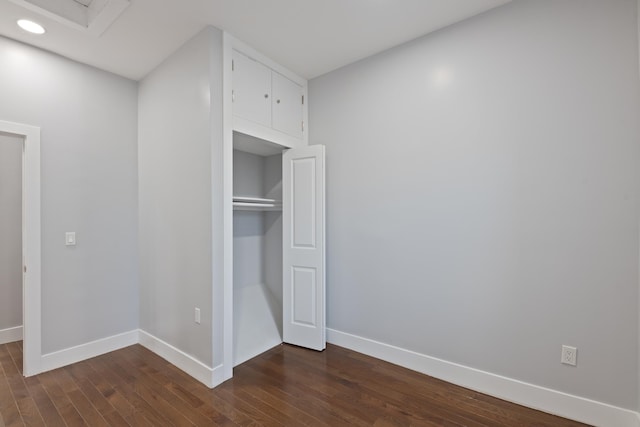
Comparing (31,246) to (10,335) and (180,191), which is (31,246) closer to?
(180,191)

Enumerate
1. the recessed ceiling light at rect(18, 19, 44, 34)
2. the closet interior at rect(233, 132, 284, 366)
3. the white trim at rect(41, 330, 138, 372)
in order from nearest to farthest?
the recessed ceiling light at rect(18, 19, 44, 34), the white trim at rect(41, 330, 138, 372), the closet interior at rect(233, 132, 284, 366)

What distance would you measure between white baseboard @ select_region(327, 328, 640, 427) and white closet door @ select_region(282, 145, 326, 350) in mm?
533

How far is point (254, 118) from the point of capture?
270 cm

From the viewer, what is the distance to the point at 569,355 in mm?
1896

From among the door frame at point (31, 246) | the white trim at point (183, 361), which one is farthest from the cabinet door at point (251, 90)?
the white trim at point (183, 361)

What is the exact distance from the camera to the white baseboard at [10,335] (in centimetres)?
311

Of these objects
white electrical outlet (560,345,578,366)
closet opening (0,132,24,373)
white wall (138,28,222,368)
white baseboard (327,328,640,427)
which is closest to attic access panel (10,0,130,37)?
white wall (138,28,222,368)

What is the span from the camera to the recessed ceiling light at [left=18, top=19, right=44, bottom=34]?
220 centimetres

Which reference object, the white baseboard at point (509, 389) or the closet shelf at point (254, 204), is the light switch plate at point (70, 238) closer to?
the closet shelf at point (254, 204)

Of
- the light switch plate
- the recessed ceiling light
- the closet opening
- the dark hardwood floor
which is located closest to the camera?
the dark hardwood floor

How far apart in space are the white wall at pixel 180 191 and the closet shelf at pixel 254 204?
490 millimetres

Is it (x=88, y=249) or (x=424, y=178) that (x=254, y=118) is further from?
(x=88, y=249)

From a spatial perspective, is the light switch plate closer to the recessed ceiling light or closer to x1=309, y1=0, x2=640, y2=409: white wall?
the recessed ceiling light

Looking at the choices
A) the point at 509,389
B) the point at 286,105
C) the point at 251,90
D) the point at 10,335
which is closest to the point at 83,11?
the point at 251,90
